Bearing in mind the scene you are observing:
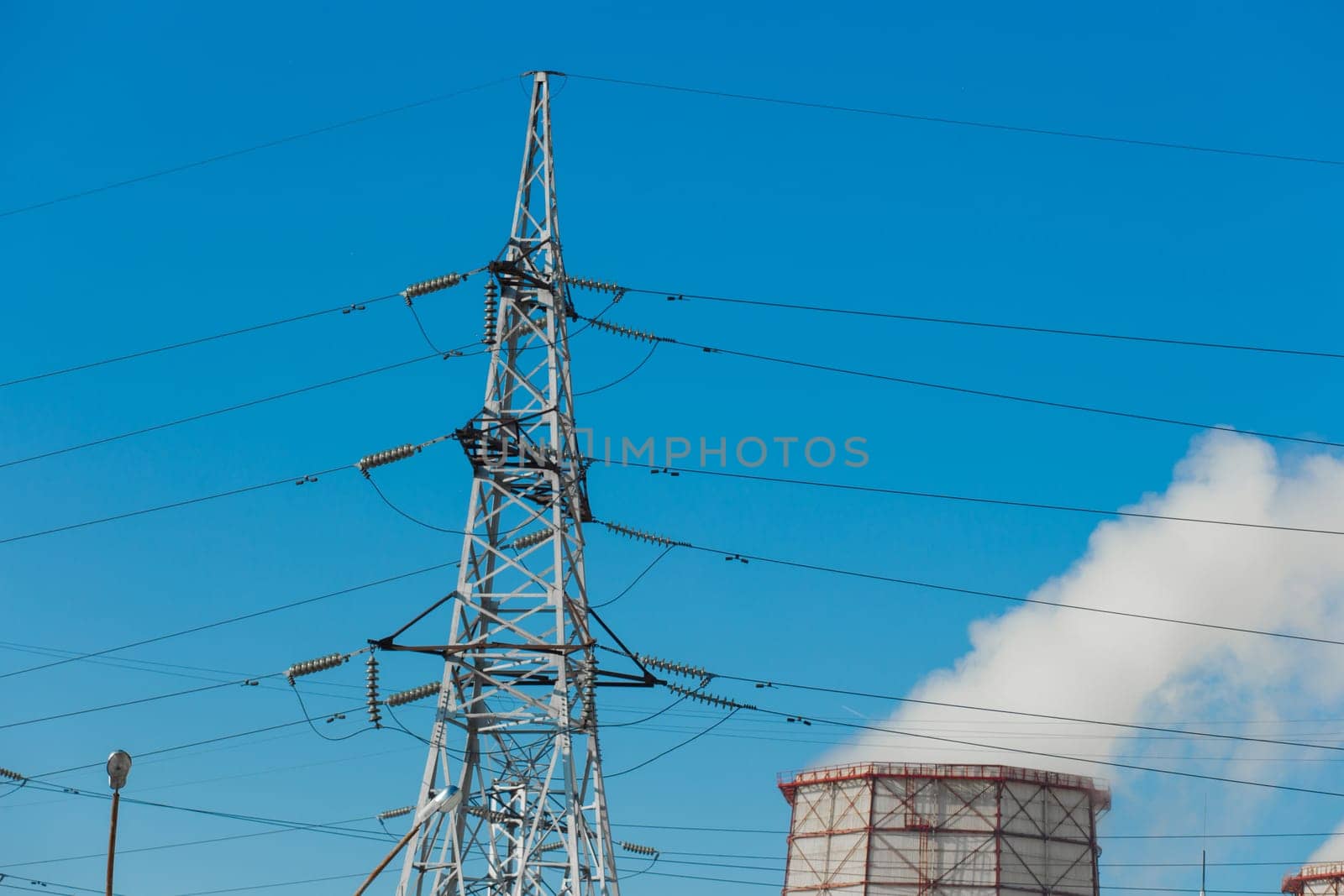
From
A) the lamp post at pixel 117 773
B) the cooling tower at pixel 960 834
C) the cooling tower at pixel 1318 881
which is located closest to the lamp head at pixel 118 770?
the lamp post at pixel 117 773

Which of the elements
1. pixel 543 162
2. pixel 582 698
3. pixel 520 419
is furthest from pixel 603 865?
pixel 543 162

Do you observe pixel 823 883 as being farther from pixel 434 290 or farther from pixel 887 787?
pixel 434 290

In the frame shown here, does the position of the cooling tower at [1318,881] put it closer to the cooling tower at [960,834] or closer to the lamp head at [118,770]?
the cooling tower at [960,834]

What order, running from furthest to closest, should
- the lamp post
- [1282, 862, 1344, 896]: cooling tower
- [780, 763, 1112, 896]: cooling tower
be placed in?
[1282, 862, 1344, 896]: cooling tower → [780, 763, 1112, 896]: cooling tower → the lamp post

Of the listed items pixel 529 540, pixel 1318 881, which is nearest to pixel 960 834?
pixel 1318 881

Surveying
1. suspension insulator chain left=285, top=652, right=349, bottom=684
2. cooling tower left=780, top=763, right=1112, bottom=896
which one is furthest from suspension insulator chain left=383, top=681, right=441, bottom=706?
cooling tower left=780, top=763, right=1112, bottom=896

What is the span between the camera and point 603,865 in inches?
1670

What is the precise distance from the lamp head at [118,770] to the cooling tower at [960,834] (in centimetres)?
6980

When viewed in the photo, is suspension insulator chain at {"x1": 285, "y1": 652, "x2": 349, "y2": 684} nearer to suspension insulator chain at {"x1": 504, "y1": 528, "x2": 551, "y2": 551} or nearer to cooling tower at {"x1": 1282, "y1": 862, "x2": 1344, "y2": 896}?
suspension insulator chain at {"x1": 504, "y1": 528, "x2": 551, "y2": 551}

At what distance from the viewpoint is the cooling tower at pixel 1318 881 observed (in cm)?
10600

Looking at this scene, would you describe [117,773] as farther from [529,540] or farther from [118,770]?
[529,540]

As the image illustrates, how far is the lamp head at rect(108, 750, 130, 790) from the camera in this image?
33.3m

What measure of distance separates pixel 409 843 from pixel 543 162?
1949 centimetres

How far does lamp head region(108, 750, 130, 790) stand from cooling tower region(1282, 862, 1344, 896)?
91.0 metres
